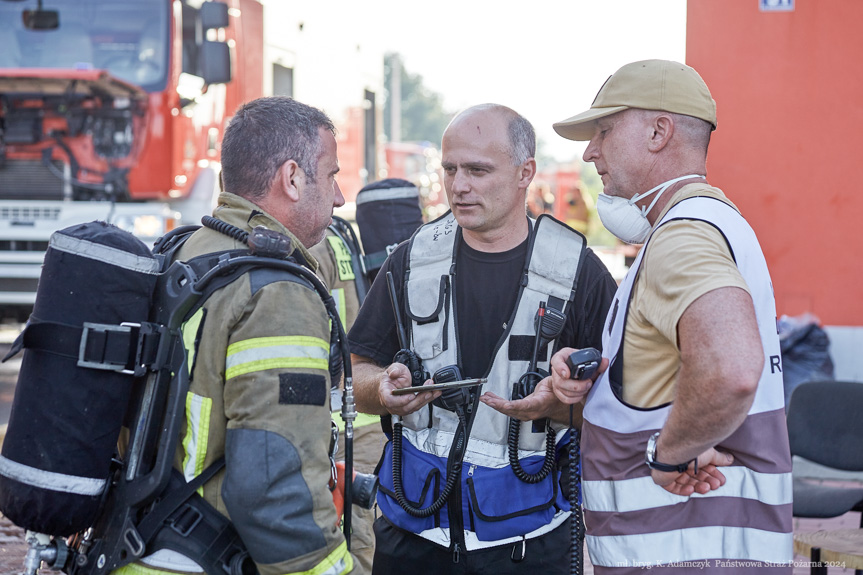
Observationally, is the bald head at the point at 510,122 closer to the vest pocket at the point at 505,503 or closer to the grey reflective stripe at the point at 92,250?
the vest pocket at the point at 505,503

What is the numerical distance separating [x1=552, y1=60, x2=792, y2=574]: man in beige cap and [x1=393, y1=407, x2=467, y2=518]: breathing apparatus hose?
576 mm

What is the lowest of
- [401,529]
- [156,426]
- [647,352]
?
[401,529]

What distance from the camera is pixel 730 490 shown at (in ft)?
6.98

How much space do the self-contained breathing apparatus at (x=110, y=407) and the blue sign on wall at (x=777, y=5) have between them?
17.9 feet

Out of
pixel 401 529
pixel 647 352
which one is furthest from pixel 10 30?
pixel 647 352

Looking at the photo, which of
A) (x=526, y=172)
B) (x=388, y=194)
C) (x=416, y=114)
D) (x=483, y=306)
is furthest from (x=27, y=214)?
(x=416, y=114)

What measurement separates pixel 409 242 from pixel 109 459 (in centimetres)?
145

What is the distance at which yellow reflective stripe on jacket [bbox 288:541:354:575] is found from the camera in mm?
1985

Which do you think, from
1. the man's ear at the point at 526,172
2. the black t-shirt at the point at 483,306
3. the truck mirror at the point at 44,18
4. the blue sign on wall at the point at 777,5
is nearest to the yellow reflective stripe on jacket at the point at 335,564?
the black t-shirt at the point at 483,306

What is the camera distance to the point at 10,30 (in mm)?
8508

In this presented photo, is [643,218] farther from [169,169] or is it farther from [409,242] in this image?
[169,169]

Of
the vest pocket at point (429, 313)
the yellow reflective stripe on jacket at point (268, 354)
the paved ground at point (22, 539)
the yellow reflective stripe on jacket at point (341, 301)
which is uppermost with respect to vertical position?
the yellow reflective stripe on jacket at point (268, 354)

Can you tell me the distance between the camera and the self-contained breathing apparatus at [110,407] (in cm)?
197

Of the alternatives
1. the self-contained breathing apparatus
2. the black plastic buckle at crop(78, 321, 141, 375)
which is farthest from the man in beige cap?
the black plastic buckle at crop(78, 321, 141, 375)
